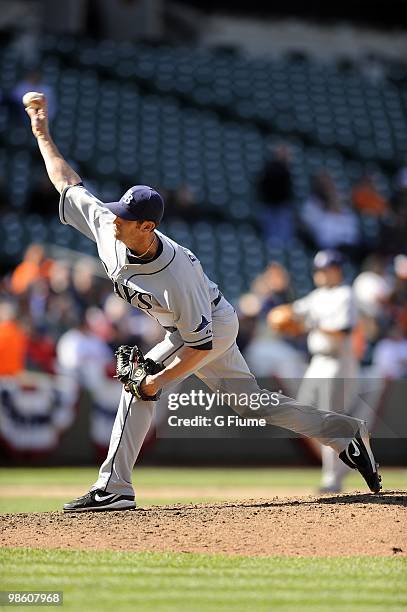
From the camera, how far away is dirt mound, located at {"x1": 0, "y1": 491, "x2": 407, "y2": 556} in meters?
5.53

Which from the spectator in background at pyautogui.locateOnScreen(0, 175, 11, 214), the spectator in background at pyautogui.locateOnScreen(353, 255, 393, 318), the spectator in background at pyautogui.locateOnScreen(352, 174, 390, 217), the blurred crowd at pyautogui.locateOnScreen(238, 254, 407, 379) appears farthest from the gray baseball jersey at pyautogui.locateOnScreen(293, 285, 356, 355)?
the spectator in background at pyautogui.locateOnScreen(352, 174, 390, 217)

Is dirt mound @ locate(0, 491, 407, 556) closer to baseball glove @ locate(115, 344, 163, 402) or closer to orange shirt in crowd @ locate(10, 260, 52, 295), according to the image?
baseball glove @ locate(115, 344, 163, 402)

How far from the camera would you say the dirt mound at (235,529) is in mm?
5531

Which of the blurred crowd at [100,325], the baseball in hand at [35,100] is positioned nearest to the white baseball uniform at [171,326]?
the baseball in hand at [35,100]

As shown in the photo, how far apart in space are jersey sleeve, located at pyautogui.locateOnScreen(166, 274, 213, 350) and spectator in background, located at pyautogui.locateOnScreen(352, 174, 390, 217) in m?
11.6

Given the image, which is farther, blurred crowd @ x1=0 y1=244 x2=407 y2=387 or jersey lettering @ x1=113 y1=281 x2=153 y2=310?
blurred crowd @ x1=0 y1=244 x2=407 y2=387

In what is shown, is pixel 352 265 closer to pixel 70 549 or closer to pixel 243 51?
pixel 243 51

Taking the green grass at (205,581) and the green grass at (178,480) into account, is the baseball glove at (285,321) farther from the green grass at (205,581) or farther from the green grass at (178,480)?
the green grass at (205,581)

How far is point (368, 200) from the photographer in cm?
1716

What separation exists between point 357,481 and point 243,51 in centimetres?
1369

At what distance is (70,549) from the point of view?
544 cm

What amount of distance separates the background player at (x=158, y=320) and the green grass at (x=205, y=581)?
0.91 meters

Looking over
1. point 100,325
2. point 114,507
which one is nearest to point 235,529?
point 114,507

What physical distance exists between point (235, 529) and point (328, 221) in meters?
10.2
